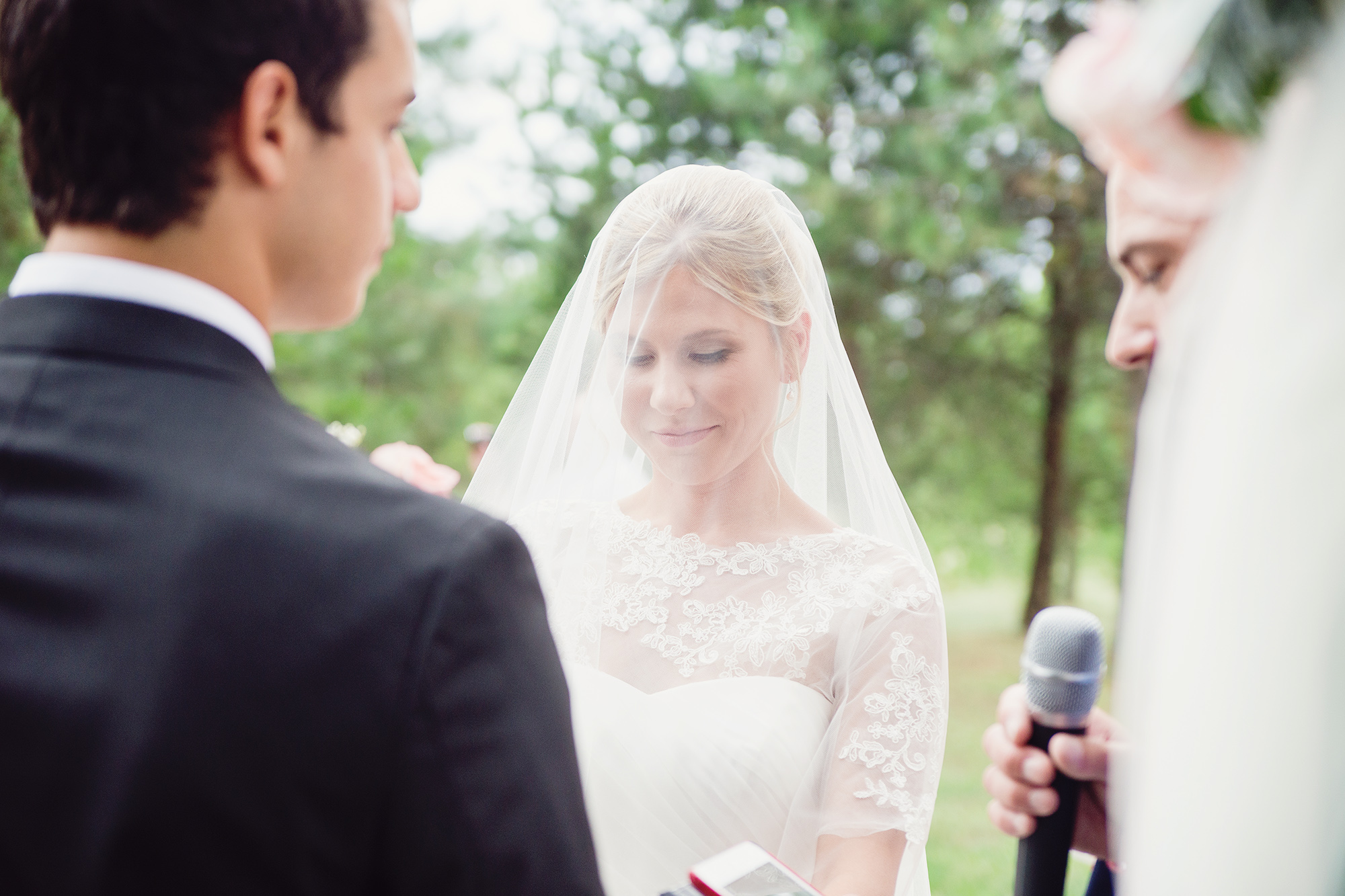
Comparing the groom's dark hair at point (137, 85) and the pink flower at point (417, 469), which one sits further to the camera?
the pink flower at point (417, 469)

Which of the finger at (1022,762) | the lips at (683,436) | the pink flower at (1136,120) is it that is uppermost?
the pink flower at (1136,120)

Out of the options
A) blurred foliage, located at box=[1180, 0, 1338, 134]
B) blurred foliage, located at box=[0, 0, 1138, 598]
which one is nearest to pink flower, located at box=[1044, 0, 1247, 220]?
blurred foliage, located at box=[1180, 0, 1338, 134]

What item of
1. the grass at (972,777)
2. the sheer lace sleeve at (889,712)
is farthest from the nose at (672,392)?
the grass at (972,777)

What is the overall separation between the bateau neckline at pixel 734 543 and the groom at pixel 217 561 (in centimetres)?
145

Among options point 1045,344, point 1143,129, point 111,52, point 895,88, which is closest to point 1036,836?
point 1143,129

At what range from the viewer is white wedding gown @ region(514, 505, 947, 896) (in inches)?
83.0

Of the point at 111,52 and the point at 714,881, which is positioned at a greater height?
the point at 111,52

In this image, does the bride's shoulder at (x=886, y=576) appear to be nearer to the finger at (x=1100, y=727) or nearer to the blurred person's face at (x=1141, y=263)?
the finger at (x=1100, y=727)

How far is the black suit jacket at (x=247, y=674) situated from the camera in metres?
0.95

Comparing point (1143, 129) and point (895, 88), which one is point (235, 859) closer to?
point (1143, 129)

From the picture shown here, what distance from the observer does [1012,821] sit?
5.05 ft

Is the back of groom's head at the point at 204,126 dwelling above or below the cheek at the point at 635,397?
above

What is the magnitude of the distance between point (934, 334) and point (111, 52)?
10186mm

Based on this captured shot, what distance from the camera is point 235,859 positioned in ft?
3.12
